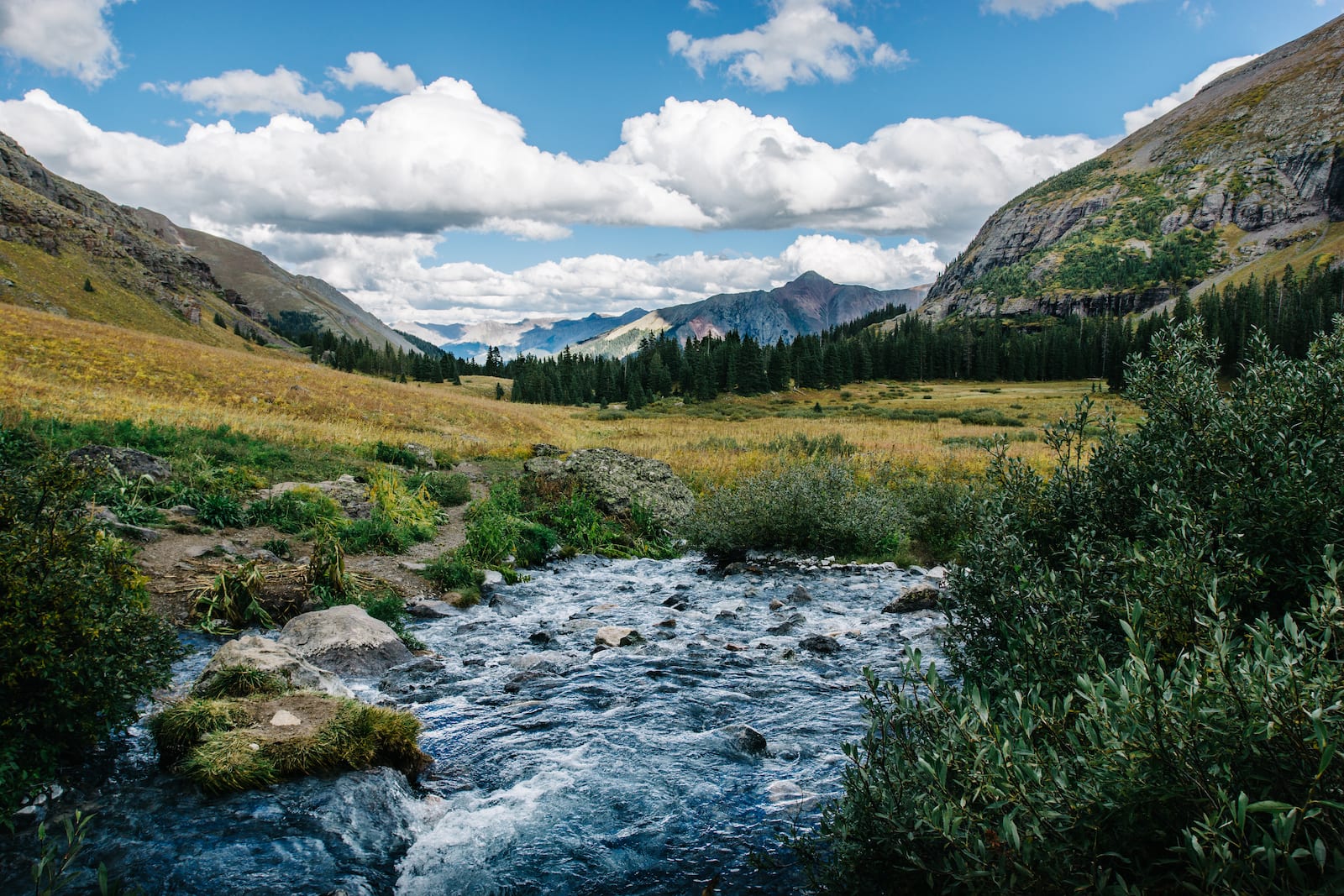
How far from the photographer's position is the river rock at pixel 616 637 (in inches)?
449

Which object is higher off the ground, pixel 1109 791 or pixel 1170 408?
pixel 1170 408

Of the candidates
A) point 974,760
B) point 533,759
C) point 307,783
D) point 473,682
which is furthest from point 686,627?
point 974,760

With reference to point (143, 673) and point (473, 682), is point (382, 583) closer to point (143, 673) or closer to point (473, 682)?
point (473, 682)

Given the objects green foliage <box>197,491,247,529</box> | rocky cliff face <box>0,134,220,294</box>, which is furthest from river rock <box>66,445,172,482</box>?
rocky cliff face <box>0,134,220,294</box>

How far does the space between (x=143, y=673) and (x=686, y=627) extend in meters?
8.29

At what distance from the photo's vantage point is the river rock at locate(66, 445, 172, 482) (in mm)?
14309

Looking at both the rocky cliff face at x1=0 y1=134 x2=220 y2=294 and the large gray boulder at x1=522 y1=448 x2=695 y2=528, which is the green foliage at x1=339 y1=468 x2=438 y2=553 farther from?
the rocky cliff face at x1=0 y1=134 x2=220 y2=294

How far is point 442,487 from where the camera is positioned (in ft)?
69.5

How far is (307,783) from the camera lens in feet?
21.0

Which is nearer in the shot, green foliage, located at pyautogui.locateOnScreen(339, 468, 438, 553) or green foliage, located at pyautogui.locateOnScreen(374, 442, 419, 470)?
green foliage, located at pyautogui.locateOnScreen(339, 468, 438, 553)

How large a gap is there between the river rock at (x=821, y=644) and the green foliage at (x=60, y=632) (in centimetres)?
869

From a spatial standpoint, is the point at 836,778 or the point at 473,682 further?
the point at 473,682

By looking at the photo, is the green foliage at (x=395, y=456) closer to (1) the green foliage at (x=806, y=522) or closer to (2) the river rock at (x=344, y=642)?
(1) the green foliage at (x=806, y=522)

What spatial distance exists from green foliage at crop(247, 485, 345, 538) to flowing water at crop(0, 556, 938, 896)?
4.74m
